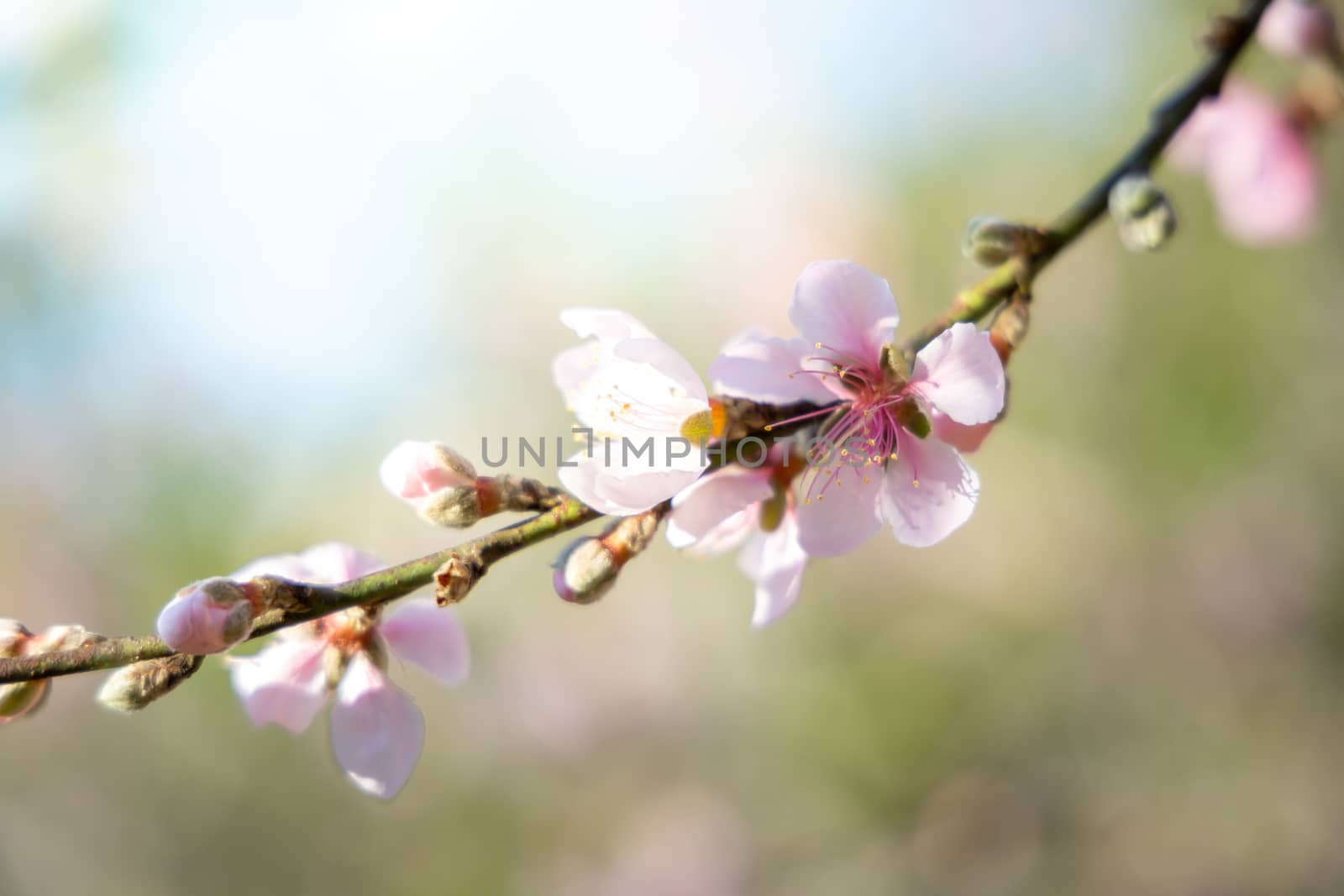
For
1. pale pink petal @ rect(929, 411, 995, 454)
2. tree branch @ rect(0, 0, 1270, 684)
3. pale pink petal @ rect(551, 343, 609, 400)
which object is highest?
pale pink petal @ rect(551, 343, 609, 400)

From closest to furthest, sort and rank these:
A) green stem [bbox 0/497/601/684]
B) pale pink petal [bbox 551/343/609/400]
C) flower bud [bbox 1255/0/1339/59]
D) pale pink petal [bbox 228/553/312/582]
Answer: green stem [bbox 0/497/601/684]
pale pink petal [bbox 228/553/312/582]
pale pink petal [bbox 551/343/609/400]
flower bud [bbox 1255/0/1339/59]

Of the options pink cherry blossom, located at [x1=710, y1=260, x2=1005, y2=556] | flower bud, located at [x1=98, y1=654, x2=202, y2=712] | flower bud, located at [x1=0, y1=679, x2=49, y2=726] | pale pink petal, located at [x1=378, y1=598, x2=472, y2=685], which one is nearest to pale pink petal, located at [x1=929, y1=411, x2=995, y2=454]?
pink cherry blossom, located at [x1=710, y1=260, x2=1005, y2=556]

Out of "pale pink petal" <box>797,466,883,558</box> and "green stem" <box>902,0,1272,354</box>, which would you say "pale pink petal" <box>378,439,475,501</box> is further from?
"green stem" <box>902,0,1272,354</box>

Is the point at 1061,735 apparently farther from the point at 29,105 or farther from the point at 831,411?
the point at 29,105

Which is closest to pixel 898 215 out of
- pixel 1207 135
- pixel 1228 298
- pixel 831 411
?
pixel 1228 298

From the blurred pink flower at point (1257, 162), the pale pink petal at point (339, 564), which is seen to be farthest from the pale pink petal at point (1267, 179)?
the pale pink petal at point (339, 564)
